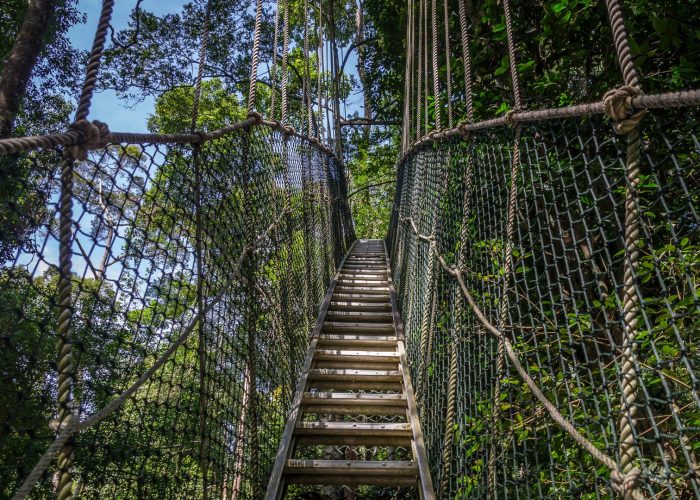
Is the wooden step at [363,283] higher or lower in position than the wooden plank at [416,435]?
higher

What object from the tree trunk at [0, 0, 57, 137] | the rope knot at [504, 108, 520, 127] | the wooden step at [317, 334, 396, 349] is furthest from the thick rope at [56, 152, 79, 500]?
the tree trunk at [0, 0, 57, 137]

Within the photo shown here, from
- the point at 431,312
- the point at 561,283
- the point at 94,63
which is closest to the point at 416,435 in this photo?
the point at 431,312

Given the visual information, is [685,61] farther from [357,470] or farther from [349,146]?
[349,146]

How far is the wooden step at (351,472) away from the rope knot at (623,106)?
5.28 ft

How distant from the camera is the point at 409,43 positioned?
404 centimetres

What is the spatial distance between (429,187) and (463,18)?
119 cm

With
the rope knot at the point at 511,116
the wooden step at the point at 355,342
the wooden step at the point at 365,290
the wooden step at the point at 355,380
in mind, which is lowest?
the wooden step at the point at 355,380

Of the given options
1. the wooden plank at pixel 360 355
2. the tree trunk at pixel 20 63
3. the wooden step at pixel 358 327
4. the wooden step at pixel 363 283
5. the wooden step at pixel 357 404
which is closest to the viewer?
the wooden step at pixel 357 404

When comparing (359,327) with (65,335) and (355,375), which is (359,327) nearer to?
(355,375)

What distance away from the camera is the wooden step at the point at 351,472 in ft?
6.41

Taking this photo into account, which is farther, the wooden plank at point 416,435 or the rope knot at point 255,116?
the rope knot at point 255,116

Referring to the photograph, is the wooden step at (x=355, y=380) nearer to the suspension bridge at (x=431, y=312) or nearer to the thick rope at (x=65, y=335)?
the suspension bridge at (x=431, y=312)

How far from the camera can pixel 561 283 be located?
4.84 feet

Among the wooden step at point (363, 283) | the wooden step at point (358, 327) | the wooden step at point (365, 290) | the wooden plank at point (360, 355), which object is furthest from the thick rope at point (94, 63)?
the wooden step at point (363, 283)
